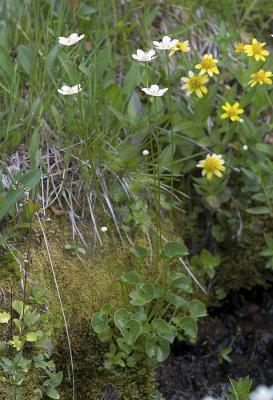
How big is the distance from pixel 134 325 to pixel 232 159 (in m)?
0.86

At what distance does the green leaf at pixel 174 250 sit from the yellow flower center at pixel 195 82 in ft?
1.85

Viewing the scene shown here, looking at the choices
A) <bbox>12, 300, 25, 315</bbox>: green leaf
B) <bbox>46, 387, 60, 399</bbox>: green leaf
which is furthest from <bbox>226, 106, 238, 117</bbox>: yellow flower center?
<bbox>46, 387, 60, 399</bbox>: green leaf

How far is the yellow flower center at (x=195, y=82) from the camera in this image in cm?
240

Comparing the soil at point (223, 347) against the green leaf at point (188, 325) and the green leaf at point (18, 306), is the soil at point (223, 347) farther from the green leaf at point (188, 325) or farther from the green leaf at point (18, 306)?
→ the green leaf at point (18, 306)

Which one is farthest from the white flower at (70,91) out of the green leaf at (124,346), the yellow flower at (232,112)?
the green leaf at (124,346)

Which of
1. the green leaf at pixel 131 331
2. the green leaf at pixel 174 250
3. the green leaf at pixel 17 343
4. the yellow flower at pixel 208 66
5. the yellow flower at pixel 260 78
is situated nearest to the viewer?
the green leaf at pixel 17 343

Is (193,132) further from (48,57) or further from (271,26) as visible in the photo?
(271,26)

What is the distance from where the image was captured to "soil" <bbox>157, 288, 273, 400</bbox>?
8.27ft

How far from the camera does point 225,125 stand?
2.64 meters

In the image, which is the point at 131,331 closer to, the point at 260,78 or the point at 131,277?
the point at 131,277

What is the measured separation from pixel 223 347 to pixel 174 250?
693 millimetres

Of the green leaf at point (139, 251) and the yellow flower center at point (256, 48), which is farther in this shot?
the yellow flower center at point (256, 48)

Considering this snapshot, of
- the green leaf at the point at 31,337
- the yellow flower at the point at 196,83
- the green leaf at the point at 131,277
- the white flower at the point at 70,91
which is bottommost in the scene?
the green leaf at the point at 131,277

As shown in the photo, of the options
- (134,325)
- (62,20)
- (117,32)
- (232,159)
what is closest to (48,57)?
(62,20)
